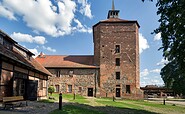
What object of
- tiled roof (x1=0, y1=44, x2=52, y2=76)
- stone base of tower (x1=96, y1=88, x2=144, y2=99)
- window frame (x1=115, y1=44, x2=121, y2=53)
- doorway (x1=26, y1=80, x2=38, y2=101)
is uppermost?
window frame (x1=115, y1=44, x2=121, y2=53)

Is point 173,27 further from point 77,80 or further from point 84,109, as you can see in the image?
point 77,80

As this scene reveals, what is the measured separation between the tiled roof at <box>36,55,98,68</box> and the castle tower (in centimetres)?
223

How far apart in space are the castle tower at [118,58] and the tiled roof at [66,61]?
223 cm

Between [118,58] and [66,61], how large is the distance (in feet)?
33.0

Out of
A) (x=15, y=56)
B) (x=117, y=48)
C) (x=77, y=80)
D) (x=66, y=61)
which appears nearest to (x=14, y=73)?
(x=15, y=56)

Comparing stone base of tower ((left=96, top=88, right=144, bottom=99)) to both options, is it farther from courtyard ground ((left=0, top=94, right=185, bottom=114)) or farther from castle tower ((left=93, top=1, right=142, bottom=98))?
courtyard ground ((left=0, top=94, right=185, bottom=114))

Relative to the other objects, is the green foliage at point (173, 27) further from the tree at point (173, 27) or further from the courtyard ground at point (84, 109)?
the courtyard ground at point (84, 109)

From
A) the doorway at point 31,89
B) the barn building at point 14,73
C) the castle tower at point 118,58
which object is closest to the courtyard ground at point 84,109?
the doorway at point 31,89

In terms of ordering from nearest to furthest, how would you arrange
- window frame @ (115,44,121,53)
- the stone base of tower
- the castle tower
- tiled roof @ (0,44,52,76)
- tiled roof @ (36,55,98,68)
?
tiled roof @ (0,44,52,76) < the stone base of tower < the castle tower < window frame @ (115,44,121,53) < tiled roof @ (36,55,98,68)

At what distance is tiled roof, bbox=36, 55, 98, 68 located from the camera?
39156mm

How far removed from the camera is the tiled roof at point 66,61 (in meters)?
39.2

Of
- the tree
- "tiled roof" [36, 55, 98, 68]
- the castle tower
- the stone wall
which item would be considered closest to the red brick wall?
the castle tower

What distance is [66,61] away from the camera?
41031mm

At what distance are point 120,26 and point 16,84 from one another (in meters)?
26.6
